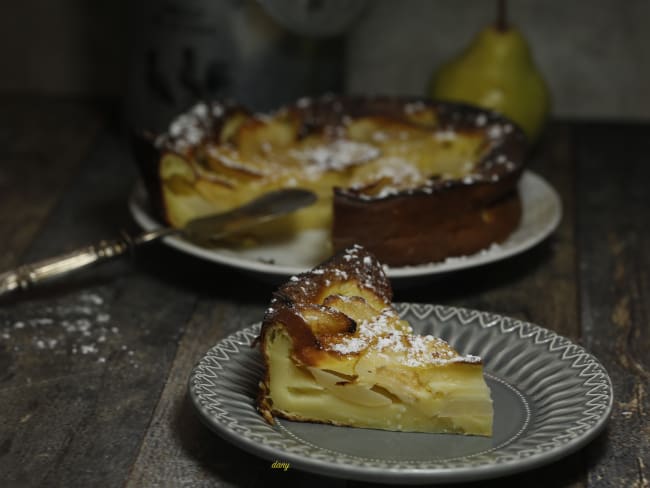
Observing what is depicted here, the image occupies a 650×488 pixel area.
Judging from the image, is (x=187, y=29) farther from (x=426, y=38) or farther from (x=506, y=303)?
(x=506, y=303)

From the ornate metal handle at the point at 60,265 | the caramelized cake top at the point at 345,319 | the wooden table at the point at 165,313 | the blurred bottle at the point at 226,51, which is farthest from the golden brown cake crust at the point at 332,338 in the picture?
the blurred bottle at the point at 226,51

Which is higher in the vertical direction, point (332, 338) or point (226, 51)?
point (332, 338)

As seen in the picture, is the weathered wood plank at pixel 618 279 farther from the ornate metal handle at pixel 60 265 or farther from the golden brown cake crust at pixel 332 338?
the ornate metal handle at pixel 60 265

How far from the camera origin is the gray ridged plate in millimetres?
946

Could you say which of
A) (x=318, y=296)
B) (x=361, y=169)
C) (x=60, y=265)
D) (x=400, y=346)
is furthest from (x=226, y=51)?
(x=400, y=346)

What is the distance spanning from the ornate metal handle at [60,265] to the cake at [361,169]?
0.10 metres

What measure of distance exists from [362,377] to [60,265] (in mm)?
615

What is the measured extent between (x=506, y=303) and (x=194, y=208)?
0.49 m

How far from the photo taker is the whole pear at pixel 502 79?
7.08 feet

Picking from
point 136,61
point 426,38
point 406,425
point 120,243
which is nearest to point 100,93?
point 136,61

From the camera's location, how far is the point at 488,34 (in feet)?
7.17

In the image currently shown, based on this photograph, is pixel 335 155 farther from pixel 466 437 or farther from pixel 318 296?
pixel 466 437

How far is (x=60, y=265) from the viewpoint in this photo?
1505 millimetres

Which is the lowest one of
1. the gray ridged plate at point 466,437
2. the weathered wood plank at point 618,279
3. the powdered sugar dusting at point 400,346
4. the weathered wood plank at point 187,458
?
the weathered wood plank at point 618,279
